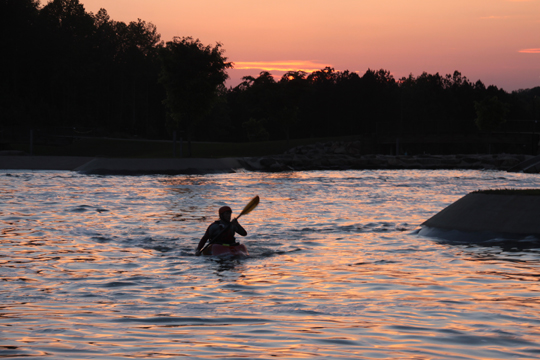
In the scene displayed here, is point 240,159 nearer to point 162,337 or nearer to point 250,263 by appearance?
point 250,263

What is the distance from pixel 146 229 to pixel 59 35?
89654 millimetres

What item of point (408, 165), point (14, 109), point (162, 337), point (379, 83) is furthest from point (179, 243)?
point (379, 83)

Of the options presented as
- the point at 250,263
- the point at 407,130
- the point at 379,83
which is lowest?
the point at 250,263

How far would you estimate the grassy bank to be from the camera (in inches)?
2539

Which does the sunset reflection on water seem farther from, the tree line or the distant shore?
the tree line

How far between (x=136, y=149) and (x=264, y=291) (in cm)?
6036

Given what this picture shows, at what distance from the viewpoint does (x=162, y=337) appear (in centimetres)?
708

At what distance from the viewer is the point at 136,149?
68688mm

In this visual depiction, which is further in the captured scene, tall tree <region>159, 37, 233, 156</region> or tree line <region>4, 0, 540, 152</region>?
tree line <region>4, 0, 540, 152</region>

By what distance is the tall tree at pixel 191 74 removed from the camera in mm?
53062

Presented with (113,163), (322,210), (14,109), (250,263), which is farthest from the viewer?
(14,109)

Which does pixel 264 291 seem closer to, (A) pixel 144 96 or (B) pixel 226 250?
(B) pixel 226 250

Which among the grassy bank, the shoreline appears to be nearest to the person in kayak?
the shoreline

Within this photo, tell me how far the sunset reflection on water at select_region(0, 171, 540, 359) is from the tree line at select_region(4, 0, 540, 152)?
57421 millimetres
